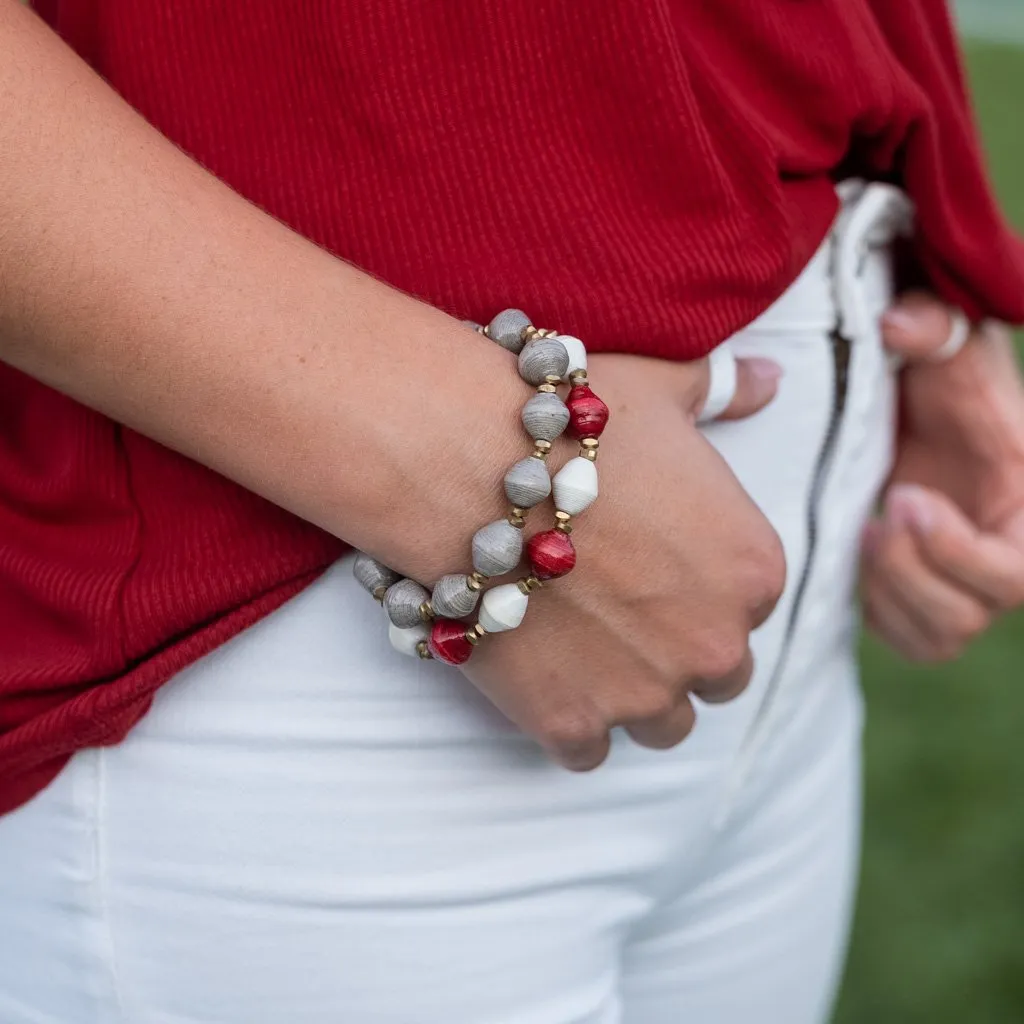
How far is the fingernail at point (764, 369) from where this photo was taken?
29.7 inches

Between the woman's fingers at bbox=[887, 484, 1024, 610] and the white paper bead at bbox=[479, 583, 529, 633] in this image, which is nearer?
the white paper bead at bbox=[479, 583, 529, 633]

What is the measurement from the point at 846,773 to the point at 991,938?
140cm

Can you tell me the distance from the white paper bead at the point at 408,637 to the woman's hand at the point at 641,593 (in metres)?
0.04

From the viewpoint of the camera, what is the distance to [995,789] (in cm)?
251

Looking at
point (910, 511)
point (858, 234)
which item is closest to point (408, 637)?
point (858, 234)

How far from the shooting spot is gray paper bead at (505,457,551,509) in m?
0.60

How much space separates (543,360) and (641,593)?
A: 0.47ft

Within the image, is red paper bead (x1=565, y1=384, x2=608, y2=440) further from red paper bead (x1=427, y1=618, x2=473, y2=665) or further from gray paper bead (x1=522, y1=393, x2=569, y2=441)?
red paper bead (x1=427, y1=618, x2=473, y2=665)

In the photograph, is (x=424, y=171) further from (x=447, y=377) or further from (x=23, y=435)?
(x=23, y=435)

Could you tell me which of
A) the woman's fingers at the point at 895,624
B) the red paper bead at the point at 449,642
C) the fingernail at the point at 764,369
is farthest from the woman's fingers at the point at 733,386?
the woman's fingers at the point at 895,624

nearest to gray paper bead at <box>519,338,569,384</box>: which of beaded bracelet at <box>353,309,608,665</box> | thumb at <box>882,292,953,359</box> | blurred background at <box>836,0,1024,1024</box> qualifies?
beaded bracelet at <box>353,309,608,665</box>

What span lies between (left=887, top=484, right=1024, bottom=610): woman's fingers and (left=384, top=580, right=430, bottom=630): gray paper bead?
1.81 feet

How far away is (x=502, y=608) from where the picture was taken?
61 centimetres

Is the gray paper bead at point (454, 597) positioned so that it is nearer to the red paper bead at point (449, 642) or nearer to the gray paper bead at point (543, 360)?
the red paper bead at point (449, 642)
